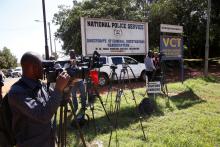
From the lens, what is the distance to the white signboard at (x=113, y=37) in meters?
10.1

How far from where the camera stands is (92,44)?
33.6 ft

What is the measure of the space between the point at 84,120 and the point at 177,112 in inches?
107

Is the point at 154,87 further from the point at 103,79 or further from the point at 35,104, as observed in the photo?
the point at 103,79

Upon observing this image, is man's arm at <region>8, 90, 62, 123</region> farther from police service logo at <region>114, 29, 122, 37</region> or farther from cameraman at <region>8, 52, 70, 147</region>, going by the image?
police service logo at <region>114, 29, 122, 37</region>

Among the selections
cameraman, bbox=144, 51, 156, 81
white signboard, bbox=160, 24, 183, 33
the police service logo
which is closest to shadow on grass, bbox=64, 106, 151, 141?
cameraman, bbox=144, 51, 156, 81

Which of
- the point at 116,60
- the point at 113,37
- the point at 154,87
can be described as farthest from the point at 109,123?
the point at 116,60

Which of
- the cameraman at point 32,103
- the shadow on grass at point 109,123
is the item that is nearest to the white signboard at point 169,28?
the shadow on grass at point 109,123

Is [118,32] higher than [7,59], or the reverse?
[118,32]

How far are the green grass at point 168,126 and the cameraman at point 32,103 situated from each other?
325 cm

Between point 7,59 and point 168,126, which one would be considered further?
point 7,59

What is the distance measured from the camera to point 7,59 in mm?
68438

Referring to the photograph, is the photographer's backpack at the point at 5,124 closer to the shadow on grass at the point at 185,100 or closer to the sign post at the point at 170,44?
the shadow on grass at the point at 185,100

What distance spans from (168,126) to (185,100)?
340 centimetres

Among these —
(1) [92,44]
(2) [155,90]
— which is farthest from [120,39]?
(2) [155,90]
